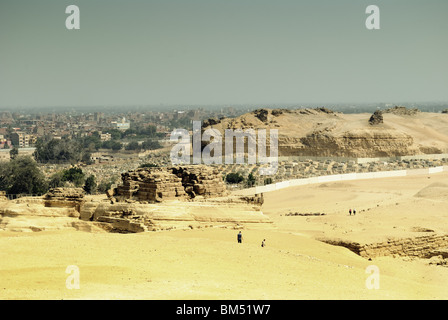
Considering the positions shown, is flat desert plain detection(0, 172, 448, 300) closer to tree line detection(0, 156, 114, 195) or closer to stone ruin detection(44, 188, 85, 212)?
stone ruin detection(44, 188, 85, 212)

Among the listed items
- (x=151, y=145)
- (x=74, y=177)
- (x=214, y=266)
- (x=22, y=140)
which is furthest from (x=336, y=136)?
(x=22, y=140)

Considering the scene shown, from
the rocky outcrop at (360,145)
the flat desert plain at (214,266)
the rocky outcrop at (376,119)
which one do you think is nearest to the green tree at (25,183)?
the flat desert plain at (214,266)

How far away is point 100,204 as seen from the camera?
70.3ft

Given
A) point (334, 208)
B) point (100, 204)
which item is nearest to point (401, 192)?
point (334, 208)

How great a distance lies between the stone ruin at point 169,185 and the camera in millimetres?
21328

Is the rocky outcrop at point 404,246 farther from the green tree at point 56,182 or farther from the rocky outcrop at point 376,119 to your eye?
the rocky outcrop at point 376,119

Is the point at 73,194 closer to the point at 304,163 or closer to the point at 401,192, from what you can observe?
the point at 401,192

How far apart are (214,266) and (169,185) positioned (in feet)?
20.2

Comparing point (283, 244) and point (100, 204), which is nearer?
point (283, 244)

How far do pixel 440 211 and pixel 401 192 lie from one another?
1248 cm

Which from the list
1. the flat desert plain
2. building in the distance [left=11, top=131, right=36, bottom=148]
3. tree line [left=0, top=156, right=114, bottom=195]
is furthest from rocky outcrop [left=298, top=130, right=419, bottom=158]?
building in the distance [left=11, top=131, right=36, bottom=148]

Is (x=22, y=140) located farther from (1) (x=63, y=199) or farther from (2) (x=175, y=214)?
(2) (x=175, y=214)

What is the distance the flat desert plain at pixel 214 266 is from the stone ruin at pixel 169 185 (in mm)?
1940

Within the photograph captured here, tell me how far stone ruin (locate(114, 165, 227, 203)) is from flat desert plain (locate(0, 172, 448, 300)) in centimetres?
194
